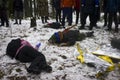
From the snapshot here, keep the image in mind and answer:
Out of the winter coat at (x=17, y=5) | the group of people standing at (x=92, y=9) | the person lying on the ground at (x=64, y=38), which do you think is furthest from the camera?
the winter coat at (x=17, y=5)

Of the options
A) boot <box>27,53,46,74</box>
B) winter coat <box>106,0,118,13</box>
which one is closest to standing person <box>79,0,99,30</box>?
winter coat <box>106,0,118,13</box>

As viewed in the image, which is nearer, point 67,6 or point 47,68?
point 47,68

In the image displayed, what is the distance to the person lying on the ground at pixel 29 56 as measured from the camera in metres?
6.68

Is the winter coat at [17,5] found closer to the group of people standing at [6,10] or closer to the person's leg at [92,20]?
the group of people standing at [6,10]

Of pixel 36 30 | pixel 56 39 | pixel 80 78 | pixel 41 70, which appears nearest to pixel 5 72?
pixel 41 70

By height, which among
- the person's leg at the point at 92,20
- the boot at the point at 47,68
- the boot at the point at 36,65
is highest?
the person's leg at the point at 92,20

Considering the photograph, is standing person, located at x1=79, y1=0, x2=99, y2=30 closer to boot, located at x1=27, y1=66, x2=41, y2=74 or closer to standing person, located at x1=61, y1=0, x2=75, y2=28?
standing person, located at x1=61, y1=0, x2=75, y2=28

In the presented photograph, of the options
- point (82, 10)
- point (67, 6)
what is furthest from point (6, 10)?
point (82, 10)

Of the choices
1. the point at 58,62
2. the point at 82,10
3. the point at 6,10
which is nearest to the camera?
the point at 58,62

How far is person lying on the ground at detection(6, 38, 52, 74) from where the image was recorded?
6680 mm

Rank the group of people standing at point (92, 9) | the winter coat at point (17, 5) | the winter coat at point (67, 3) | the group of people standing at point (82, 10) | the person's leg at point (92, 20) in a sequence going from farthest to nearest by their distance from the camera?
the winter coat at point (17, 5)
the winter coat at point (67, 3)
the person's leg at point (92, 20)
the group of people standing at point (82, 10)
the group of people standing at point (92, 9)

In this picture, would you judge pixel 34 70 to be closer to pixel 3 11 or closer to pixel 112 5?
pixel 112 5

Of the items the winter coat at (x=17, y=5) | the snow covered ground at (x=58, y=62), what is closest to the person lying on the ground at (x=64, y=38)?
the snow covered ground at (x=58, y=62)

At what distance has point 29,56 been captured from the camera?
7289 millimetres
